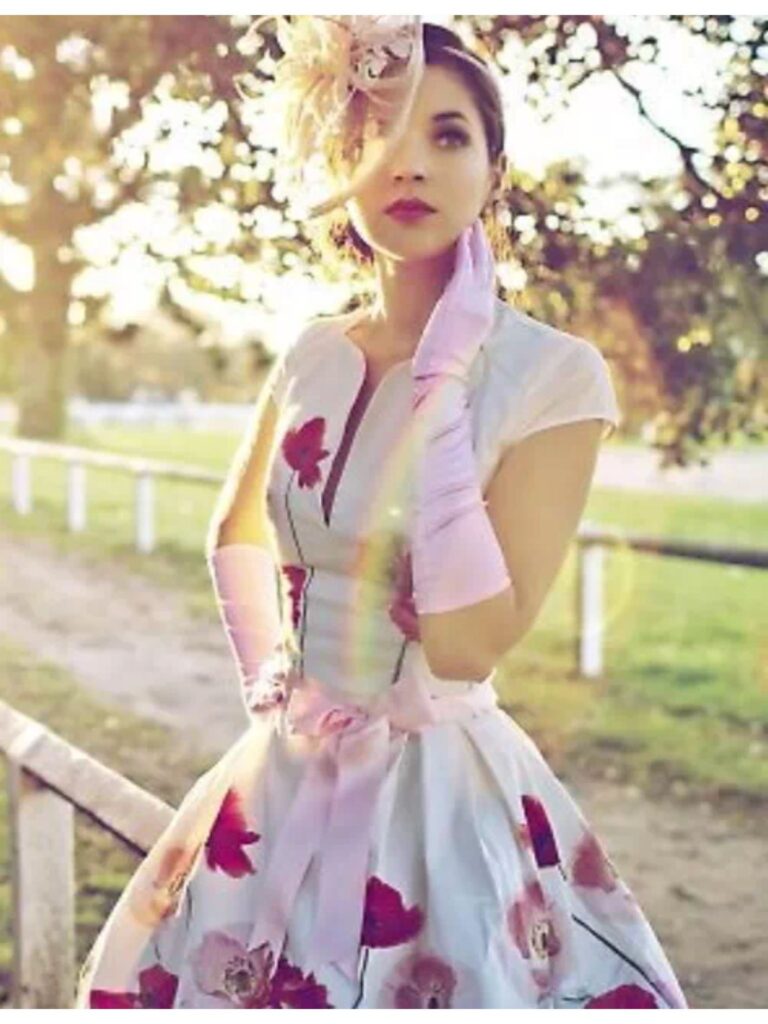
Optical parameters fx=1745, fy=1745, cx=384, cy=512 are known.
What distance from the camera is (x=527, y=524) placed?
926 millimetres

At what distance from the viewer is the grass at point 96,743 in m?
2.29

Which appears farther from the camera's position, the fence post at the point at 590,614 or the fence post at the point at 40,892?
the fence post at the point at 590,614

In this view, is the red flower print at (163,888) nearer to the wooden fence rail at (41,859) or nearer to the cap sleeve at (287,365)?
the cap sleeve at (287,365)

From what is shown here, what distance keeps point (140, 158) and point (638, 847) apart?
111 centimetres

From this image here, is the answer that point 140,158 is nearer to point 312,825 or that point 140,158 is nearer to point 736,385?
point 736,385

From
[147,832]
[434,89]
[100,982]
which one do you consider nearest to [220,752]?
[147,832]

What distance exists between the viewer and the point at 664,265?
179cm

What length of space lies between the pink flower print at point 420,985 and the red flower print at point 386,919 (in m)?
0.01

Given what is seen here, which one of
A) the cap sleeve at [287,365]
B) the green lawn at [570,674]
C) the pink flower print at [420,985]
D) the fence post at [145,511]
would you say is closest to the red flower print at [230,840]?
the pink flower print at [420,985]

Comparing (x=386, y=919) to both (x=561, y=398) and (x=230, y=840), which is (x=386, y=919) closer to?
(x=230, y=840)

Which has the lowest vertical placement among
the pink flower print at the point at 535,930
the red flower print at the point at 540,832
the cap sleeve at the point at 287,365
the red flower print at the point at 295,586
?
the pink flower print at the point at 535,930

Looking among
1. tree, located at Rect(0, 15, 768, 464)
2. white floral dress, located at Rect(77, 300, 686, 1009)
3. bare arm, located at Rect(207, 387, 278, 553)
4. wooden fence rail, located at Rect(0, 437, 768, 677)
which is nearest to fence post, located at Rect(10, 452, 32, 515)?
wooden fence rail, located at Rect(0, 437, 768, 677)

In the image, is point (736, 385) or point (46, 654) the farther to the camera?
point (46, 654)

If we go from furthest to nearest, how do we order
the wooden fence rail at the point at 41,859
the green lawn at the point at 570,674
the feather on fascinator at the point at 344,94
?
the green lawn at the point at 570,674 < the wooden fence rail at the point at 41,859 < the feather on fascinator at the point at 344,94
